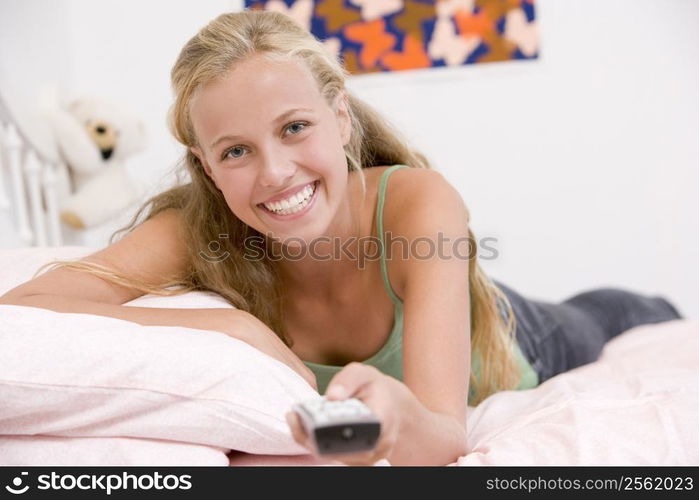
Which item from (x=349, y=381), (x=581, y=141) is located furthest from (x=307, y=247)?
(x=581, y=141)

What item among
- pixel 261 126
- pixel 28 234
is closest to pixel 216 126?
pixel 261 126

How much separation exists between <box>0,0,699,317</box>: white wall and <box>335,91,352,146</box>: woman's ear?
193 centimetres

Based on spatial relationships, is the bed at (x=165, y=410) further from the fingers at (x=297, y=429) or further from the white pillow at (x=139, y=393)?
the fingers at (x=297, y=429)

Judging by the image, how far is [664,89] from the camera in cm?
317

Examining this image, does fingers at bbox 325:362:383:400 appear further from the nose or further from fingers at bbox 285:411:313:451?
the nose

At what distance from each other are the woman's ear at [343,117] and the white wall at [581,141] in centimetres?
193

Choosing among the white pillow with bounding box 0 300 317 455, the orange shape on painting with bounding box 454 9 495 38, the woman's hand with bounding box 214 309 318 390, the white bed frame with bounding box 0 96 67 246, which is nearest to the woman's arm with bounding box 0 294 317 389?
the woman's hand with bounding box 214 309 318 390

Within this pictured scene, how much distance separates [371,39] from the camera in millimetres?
3164

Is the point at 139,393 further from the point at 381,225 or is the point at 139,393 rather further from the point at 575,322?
the point at 575,322

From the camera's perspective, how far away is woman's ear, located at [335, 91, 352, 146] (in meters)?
1.23

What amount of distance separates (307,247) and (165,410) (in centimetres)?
57

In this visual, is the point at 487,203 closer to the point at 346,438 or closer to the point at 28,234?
the point at 28,234

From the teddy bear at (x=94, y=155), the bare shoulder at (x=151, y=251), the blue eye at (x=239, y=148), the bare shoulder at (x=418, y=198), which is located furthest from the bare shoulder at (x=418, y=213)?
the teddy bear at (x=94, y=155)
